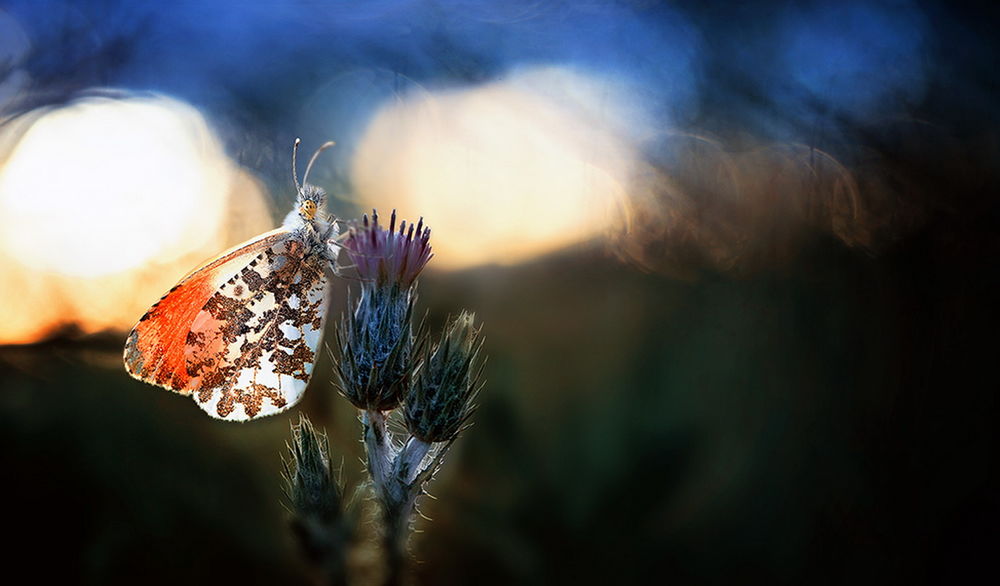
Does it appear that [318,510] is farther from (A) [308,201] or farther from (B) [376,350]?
(A) [308,201]

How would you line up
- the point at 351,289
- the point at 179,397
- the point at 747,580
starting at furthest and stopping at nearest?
the point at 179,397 → the point at 747,580 → the point at 351,289

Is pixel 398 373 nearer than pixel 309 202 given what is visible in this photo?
Yes

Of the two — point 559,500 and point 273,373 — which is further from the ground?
point 273,373

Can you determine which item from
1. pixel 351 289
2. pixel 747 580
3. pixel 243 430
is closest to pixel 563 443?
pixel 747 580

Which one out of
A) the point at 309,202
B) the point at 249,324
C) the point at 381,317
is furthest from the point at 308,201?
the point at 381,317

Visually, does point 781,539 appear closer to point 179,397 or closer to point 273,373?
point 273,373

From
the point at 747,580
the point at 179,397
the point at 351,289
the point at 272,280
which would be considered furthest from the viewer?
the point at 179,397

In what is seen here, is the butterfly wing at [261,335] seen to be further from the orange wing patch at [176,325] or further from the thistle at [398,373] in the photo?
the thistle at [398,373]
